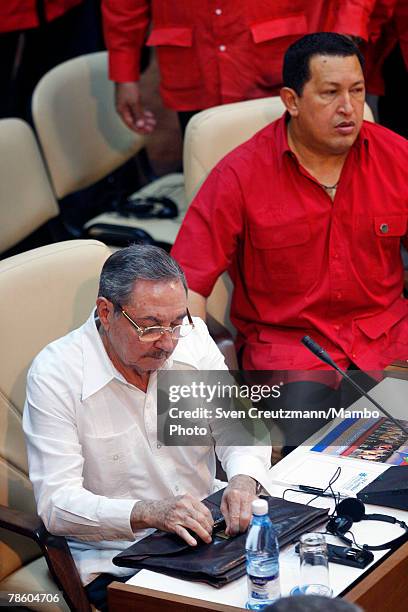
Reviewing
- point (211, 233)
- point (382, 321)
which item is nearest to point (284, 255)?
point (211, 233)

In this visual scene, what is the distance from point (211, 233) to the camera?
3314 mm

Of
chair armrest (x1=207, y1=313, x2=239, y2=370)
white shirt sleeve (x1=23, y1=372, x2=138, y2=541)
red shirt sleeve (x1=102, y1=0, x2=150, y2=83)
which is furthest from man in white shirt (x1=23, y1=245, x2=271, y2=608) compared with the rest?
red shirt sleeve (x1=102, y1=0, x2=150, y2=83)

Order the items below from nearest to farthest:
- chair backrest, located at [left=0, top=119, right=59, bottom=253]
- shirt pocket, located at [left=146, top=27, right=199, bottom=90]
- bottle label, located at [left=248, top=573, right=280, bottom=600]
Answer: bottle label, located at [left=248, top=573, right=280, bottom=600]
chair backrest, located at [left=0, top=119, right=59, bottom=253]
shirt pocket, located at [left=146, top=27, right=199, bottom=90]

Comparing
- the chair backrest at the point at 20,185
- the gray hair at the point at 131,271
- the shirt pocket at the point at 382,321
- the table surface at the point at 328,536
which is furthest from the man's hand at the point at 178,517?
the chair backrest at the point at 20,185

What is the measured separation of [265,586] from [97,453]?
68cm

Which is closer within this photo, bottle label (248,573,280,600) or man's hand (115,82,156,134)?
bottle label (248,573,280,600)

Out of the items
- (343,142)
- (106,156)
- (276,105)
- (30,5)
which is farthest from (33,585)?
(30,5)

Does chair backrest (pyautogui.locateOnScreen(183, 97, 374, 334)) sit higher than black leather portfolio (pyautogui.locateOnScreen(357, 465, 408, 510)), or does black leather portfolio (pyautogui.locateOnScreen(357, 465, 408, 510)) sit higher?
chair backrest (pyautogui.locateOnScreen(183, 97, 374, 334))

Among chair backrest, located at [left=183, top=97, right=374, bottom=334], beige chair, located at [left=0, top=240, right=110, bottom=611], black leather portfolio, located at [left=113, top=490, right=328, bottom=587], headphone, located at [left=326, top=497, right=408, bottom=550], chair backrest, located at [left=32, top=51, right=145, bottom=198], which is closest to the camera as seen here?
black leather portfolio, located at [left=113, top=490, right=328, bottom=587]

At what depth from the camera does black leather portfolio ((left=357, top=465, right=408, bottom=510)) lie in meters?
2.34

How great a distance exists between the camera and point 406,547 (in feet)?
7.10

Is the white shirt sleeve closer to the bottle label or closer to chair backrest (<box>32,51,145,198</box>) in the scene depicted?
the bottle label

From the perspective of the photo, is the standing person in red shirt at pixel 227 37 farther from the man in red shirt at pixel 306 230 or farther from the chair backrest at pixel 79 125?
the man in red shirt at pixel 306 230

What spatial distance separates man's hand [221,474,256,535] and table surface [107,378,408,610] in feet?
0.24
